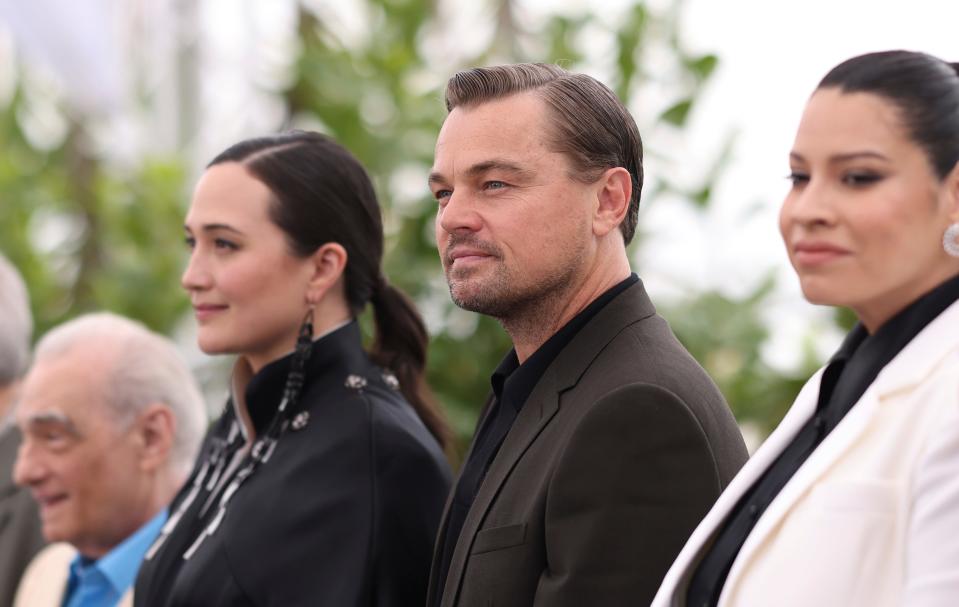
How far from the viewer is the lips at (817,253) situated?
4.82 ft

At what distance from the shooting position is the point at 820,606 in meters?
1.39

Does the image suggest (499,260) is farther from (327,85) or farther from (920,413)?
(327,85)

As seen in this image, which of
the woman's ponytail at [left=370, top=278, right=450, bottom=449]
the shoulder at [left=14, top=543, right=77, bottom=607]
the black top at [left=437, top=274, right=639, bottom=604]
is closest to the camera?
the black top at [left=437, top=274, right=639, bottom=604]

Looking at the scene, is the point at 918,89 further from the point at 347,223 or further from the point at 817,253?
the point at 347,223

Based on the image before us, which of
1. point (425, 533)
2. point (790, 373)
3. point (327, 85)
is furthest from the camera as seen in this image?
point (327, 85)

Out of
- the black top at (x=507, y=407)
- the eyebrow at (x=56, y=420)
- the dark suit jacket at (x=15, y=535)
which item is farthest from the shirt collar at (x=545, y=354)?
the dark suit jacket at (x=15, y=535)

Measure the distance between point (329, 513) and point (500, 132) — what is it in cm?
69

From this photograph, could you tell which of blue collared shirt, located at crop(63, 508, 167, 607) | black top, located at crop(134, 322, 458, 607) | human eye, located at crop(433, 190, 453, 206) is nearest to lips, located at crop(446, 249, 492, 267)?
human eye, located at crop(433, 190, 453, 206)

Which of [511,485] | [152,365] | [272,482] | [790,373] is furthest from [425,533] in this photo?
[790,373]

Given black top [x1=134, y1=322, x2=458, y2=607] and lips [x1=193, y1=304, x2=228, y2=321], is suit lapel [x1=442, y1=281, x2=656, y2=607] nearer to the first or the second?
black top [x1=134, y1=322, x2=458, y2=607]

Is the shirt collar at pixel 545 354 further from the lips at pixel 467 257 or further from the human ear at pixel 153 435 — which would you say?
the human ear at pixel 153 435

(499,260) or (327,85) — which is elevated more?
(327,85)

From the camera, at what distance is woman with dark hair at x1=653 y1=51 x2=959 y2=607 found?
138 centimetres

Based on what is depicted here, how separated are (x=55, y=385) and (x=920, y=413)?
211 cm
